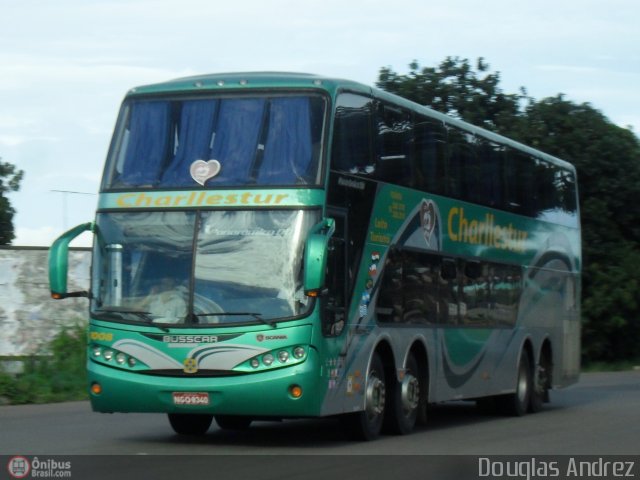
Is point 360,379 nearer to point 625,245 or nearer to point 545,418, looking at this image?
point 545,418

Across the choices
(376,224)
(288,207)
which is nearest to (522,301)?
(376,224)

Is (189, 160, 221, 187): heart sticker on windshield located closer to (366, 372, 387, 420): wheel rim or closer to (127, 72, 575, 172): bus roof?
(127, 72, 575, 172): bus roof

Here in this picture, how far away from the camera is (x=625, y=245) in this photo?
38.0 metres

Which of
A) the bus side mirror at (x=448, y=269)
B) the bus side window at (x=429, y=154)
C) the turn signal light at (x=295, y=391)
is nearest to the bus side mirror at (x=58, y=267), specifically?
the turn signal light at (x=295, y=391)

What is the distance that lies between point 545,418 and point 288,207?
317 inches

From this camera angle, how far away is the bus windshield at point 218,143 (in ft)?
45.3

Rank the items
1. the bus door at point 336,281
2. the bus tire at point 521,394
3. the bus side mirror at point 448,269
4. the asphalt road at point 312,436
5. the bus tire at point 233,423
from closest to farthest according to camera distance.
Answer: the asphalt road at point 312,436 < the bus door at point 336,281 < the bus tire at point 233,423 < the bus side mirror at point 448,269 < the bus tire at point 521,394

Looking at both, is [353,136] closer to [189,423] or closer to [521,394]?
[189,423]

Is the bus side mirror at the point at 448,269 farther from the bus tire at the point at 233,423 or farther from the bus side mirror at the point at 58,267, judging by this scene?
the bus side mirror at the point at 58,267

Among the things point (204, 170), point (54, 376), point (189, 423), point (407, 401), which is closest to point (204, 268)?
point (204, 170)

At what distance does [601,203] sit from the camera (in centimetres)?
3766
